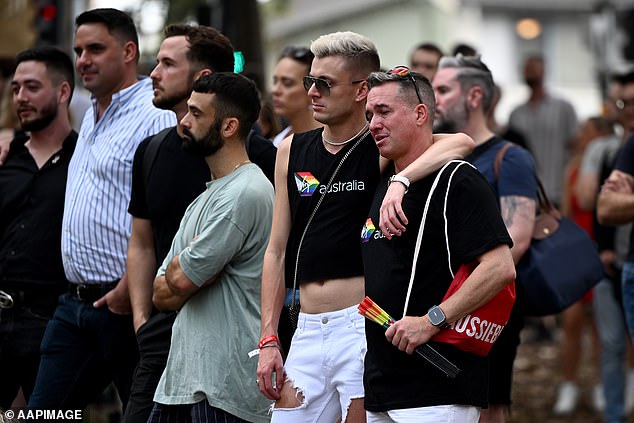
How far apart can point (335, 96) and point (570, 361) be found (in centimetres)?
683

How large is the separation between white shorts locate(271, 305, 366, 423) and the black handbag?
1671 mm

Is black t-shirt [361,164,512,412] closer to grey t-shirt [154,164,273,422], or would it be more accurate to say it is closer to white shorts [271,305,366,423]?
white shorts [271,305,366,423]

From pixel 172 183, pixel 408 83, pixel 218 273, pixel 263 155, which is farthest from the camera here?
pixel 263 155

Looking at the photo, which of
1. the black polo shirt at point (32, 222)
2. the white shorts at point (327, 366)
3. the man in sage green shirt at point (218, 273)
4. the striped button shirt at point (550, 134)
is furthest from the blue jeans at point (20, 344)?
the striped button shirt at point (550, 134)

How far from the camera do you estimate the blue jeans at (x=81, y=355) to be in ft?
22.9

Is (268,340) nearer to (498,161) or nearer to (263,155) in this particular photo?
(263,155)

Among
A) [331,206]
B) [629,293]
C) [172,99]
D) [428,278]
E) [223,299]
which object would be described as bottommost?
[629,293]

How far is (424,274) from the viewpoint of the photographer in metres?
5.27

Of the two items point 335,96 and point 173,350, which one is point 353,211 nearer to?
point 335,96

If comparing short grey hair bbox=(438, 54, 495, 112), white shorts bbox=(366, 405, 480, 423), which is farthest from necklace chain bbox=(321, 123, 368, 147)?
short grey hair bbox=(438, 54, 495, 112)

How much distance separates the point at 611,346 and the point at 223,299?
5.65 metres

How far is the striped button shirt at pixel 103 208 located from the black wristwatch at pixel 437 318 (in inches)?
99.0

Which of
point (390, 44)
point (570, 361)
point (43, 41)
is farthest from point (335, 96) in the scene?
point (390, 44)

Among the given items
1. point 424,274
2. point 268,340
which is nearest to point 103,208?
point 268,340
